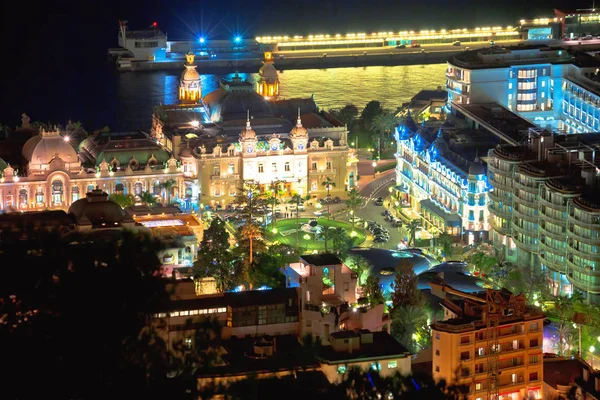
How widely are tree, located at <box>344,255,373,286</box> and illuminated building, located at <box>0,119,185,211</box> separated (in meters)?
16.1

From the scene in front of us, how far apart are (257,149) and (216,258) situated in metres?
17.5

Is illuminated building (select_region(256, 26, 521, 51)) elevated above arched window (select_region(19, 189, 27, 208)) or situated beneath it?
elevated above

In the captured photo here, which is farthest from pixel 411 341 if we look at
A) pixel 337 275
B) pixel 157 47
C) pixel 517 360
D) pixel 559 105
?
pixel 157 47

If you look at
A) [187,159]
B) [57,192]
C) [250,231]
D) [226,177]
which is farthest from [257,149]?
[250,231]

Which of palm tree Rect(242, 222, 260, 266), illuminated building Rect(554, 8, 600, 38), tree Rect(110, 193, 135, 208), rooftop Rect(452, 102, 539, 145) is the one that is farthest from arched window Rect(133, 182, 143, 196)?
illuminated building Rect(554, 8, 600, 38)

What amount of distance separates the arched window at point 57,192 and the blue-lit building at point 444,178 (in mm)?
15360

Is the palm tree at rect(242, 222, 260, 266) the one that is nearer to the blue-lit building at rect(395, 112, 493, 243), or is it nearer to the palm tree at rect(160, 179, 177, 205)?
the blue-lit building at rect(395, 112, 493, 243)

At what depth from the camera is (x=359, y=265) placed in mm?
66375

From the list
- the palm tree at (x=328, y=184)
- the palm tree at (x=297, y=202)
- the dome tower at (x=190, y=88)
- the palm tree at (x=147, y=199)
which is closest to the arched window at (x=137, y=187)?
the palm tree at (x=147, y=199)

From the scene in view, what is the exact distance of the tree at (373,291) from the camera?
5905 cm

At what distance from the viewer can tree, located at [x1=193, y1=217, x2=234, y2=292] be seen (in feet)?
211

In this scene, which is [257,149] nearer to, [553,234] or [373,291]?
[553,234]

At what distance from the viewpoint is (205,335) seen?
3791cm

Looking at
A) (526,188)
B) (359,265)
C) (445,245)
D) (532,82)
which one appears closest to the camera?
(359,265)
